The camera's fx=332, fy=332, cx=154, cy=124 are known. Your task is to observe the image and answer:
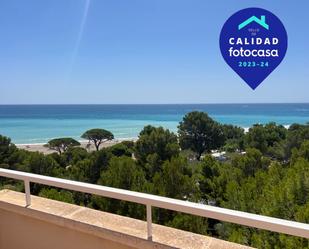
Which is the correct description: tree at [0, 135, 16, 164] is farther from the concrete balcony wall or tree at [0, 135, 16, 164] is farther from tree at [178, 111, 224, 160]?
the concrete balcony wall

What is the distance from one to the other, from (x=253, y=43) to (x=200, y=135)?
21555 millimetres

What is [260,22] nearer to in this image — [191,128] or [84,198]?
[84,198]

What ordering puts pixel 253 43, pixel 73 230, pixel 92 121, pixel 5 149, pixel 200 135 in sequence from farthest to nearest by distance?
pixel 92 121 → pixel 200 135 → pixel 5 149 → pixel 253 43 → pixel 73 230

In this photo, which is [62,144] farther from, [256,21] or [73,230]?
[73,230]

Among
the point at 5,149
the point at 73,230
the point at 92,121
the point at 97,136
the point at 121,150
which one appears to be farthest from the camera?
the point at 92,121

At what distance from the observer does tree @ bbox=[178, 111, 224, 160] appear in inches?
1038

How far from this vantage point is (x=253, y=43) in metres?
5.03

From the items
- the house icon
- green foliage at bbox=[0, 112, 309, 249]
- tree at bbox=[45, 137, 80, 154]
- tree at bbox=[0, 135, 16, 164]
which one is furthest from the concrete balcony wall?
tree at bbox=[45, 137, 80, 154]

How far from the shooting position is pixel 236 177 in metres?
10.1

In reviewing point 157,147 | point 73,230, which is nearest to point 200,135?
point 157,147

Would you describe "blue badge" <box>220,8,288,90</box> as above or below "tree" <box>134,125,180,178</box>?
above

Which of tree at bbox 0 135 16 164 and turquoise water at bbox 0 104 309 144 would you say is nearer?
tree at bbox 0 135 16 164

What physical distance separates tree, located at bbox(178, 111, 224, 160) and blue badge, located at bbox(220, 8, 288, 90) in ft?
70.1

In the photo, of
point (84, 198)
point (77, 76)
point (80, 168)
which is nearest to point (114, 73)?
point (77, 76)
